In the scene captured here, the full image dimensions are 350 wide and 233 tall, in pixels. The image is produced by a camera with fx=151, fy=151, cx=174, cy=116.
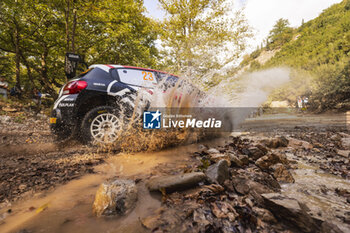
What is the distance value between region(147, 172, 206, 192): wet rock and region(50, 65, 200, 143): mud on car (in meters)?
1.74

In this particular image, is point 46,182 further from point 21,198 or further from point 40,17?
point 40,17

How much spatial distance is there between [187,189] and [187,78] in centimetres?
246

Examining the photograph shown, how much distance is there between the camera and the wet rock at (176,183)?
4.47 feet

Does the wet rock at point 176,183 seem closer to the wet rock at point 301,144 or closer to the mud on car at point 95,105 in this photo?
the mud on car at point 95,105

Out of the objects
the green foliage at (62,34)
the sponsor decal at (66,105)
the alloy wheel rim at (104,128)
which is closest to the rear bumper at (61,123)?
the sponsor decal at (66,105)

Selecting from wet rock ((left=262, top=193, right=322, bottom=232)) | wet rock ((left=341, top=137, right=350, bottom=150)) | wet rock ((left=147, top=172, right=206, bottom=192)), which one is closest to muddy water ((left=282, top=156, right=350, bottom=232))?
wet rock ((left=262, top=193, right=322, bottom=232))

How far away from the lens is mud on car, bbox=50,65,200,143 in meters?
2.87

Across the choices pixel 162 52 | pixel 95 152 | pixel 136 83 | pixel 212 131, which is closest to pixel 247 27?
pixel 162 52

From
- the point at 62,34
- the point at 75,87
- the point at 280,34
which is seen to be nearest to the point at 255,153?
the point at 75,87

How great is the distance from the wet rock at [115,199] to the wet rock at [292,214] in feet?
3.42

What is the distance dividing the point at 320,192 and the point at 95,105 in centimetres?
353

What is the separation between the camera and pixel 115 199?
3.71 feet

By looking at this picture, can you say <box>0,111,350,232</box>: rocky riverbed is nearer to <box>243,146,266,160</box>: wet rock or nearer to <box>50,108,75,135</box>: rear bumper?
<box>243,146,266,160</box>: wet rock

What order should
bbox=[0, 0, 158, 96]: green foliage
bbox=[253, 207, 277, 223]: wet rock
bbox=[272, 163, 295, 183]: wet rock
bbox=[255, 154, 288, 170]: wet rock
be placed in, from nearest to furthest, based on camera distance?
bbox=[253, 207, 277, 223]: wet rock < bbox=[272, 163, 295, 183]: wet rock < bbox=[255, 154, 288, 170]: wet rock < bbox=[0, 0, 158, 96]: green foliage
